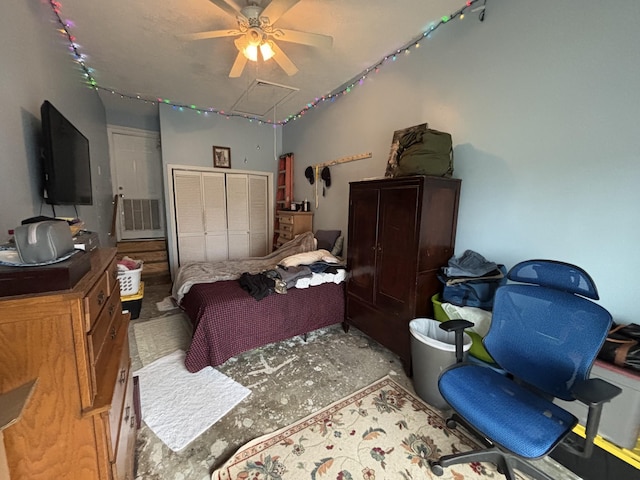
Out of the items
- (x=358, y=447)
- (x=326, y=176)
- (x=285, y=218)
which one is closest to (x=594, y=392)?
(x=358, y=447)

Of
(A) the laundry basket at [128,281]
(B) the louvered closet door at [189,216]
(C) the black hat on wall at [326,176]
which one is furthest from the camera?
(B) the louvered closet door at [189,216]

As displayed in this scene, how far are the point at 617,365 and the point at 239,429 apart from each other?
201 cm

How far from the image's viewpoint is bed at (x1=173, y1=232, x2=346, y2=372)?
208cm

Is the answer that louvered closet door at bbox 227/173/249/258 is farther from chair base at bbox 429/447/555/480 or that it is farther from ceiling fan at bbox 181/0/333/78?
chair base at bbox 429/447/555/480

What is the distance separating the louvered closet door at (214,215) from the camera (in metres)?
4.39

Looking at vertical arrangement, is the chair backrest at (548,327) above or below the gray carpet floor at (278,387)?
above

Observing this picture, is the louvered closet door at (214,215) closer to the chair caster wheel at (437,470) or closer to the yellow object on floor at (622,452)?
the chair caster wheel at (437,470)

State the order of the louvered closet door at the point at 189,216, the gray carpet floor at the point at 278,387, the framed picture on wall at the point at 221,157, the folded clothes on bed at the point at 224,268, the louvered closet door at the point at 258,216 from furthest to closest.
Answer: the louvered closet door at the point at 258,216 → the framed picture on wall at the point at 221,157 → the louvered closet door at the point at 189,216 → the folded clothes on bed at the point at 224,268 → the gray carpet floor at the point at 278,387

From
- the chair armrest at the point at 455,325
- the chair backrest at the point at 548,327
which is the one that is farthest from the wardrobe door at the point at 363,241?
the chair backrest at the point at 548,327

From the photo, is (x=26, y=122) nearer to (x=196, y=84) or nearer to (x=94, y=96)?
(x=196, y=84)

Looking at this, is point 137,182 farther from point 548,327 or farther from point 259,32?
point 548,327

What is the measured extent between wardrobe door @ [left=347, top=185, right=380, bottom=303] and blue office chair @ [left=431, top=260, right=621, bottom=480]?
97cm

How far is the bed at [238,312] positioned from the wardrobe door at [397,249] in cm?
58

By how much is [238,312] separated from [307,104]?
317cm
